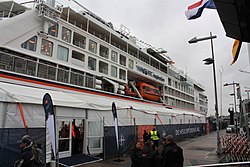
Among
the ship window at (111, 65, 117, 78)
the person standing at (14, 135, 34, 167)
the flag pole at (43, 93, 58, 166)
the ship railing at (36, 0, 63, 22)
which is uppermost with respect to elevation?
the ship railing at (36, 0, 63, 22)

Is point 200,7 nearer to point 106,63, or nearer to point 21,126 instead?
point 21,126

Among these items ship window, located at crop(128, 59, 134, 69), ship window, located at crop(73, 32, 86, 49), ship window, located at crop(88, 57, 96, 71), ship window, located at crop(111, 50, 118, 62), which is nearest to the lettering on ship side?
ship window, located at crop(128, 59, 134, 69)

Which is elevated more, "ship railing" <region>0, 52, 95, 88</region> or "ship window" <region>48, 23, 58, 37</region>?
"ship window" <region>48, 23, 58, 37</region>

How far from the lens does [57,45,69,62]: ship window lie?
16.3 metres

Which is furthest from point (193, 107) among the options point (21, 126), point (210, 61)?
point (21, 126)

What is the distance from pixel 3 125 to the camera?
796 centimetres

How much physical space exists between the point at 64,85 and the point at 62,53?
267cm

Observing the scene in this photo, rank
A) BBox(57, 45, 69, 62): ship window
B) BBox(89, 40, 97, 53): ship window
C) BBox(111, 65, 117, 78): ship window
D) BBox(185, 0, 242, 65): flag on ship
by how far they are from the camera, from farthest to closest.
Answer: BBox(111, 65, 117, 78): ship window
BBox(89, 40, 97, 53): ship window
BBox(57, 45, 69, 62): ship window
BBox(185, 0, 242, 65): flag on ship

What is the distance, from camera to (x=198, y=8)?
541 centimetres

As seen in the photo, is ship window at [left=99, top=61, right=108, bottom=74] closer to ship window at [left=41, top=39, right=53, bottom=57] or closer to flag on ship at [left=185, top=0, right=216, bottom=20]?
ship window at [left=41, top=39, right=53, bottom=57]

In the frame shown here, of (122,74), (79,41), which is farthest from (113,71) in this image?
(79,41)

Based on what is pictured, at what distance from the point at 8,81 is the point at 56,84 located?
3.55 meters

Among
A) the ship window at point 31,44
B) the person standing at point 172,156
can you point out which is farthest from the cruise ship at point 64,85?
the person standing at point 172,156

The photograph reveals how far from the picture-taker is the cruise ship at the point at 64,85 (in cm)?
882
